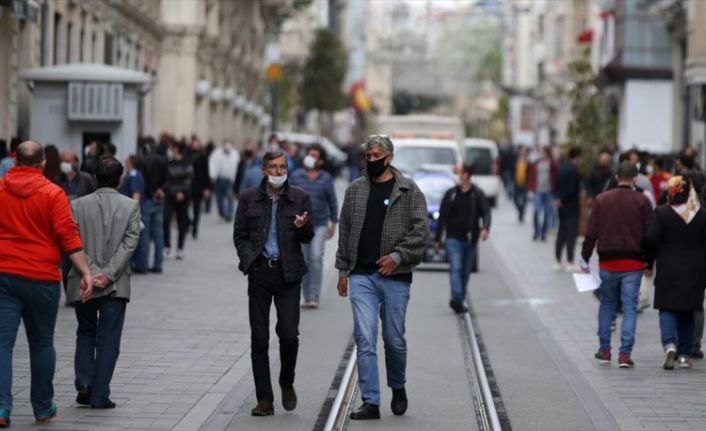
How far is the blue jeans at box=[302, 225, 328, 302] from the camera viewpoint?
18.6 meters

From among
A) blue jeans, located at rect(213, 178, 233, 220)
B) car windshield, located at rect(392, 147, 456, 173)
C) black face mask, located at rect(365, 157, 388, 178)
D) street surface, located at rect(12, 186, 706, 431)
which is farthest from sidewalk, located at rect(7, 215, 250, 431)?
blue jeans, located at rect(213, 178, 233, 220)

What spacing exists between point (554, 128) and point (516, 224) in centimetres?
4443

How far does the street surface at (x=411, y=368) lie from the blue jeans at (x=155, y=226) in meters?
0.39

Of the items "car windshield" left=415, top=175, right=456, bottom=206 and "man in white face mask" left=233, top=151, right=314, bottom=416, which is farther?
"car windshield" left=415, top=175, right=456, bottom=206

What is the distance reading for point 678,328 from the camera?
1393 centimetres

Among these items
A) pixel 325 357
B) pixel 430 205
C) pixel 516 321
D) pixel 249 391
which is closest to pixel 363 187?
pixel 249 391

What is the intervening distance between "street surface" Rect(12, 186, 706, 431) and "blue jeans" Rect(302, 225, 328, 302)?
0.77 ft

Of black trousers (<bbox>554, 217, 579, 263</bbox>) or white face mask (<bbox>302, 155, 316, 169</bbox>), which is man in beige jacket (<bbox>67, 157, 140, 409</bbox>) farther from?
black trousers (<bbox>554, 217, 579, 263</bbox>)

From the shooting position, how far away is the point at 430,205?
2603 centimetres

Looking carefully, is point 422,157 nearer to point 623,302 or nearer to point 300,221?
point 623,302

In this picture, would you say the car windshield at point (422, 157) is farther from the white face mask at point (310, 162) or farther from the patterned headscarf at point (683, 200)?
the patterned headscarf at point (683, 200)

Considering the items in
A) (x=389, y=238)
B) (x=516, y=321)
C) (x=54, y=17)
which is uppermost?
(x=54, y=17)

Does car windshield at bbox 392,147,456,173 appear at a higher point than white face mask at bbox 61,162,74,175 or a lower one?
higher

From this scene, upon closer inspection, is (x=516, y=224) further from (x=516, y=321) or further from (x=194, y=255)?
(x=516, y=321)
